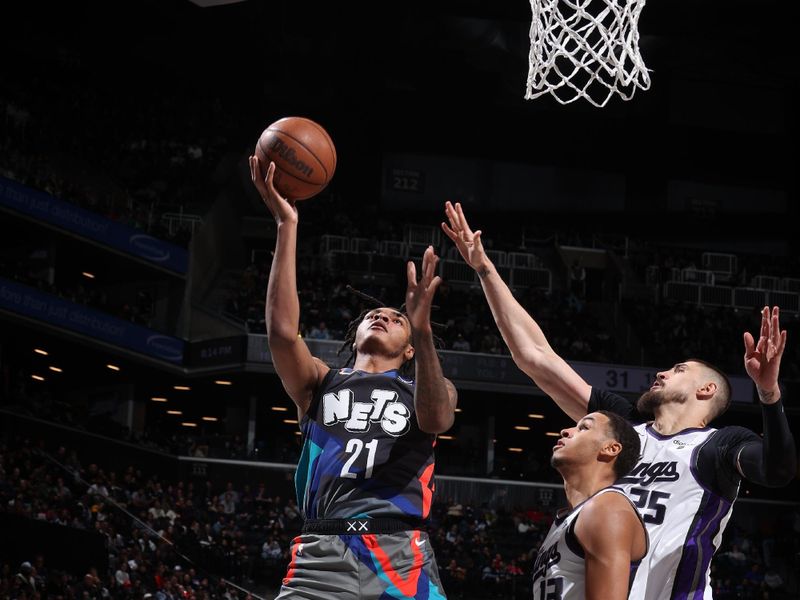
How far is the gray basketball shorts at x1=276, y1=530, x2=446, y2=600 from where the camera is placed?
4.02 m

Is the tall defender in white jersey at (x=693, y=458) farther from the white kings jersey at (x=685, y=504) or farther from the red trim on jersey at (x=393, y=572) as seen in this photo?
the red trim on jersey at (x=393, y=572)

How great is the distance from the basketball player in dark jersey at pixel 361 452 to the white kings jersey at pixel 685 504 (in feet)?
2.61

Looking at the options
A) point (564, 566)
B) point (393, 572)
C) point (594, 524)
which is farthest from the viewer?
point (393, 572)

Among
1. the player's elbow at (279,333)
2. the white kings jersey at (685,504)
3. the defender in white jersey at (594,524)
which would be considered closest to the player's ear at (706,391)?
the white kings jersey at (685,504)

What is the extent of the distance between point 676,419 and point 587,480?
871 millimetres

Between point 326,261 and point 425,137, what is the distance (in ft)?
20.2

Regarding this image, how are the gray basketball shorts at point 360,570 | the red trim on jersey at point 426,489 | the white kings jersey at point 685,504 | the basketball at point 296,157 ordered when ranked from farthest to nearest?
the basketball at point 296,157 < the red trim on jersey at point 426,489 < the white kings jersey at point 685,504 < the gray basketball shorts at point 360,570

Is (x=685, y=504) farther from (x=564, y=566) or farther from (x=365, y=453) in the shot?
(x=365, y=453)

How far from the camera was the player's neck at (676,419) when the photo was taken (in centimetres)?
453

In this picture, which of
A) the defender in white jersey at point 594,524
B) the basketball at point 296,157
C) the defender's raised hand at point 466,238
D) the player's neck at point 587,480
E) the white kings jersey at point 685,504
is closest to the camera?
the defender in white jersey at point 594,524

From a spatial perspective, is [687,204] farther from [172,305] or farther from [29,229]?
[29,229]

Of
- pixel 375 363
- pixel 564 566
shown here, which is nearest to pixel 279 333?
pixel 375 363

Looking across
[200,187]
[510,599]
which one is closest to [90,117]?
[200,187]

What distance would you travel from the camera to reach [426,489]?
427 centimetres
